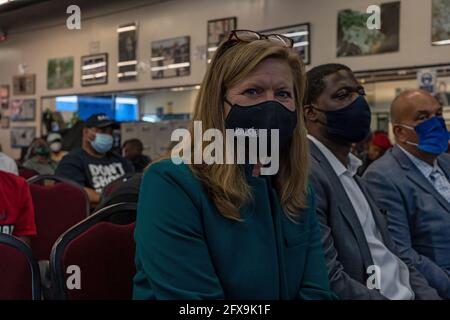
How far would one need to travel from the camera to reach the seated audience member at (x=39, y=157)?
499 centimetres

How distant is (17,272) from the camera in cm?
125

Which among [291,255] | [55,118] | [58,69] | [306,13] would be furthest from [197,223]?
[55,118]

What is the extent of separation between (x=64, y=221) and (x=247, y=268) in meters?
1.74

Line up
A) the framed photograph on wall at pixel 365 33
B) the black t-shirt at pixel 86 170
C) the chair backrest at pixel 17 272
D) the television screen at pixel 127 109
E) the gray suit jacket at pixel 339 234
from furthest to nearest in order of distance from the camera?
1. the television screen at pixel 127 109
2. the framed photograph on wall at pixel 365 33
3. the black t-shirt at pixel 86 170
4. the gray suit jacket at pixel 339 234
5. the chair backrest at pixel 17 272

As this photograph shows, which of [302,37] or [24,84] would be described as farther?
[302,37]

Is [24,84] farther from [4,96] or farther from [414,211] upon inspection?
[414,211]

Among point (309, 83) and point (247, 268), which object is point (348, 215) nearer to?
point (309, 83)

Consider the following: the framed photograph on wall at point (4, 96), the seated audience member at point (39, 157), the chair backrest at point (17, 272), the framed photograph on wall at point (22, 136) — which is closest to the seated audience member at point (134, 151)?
the seated audience member at point (39, 157)

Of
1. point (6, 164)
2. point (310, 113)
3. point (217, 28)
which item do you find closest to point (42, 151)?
point (217, 28)

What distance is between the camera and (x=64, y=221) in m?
2.53

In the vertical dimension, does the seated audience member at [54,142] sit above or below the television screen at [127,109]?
below

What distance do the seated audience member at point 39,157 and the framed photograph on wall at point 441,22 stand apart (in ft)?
11.7

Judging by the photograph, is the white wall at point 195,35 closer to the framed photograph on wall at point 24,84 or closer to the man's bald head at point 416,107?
the framed photograph on wall at point 24,84

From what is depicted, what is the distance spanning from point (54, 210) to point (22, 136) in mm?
2466
